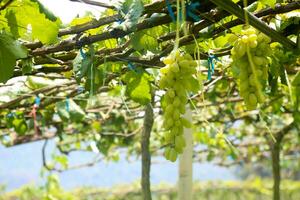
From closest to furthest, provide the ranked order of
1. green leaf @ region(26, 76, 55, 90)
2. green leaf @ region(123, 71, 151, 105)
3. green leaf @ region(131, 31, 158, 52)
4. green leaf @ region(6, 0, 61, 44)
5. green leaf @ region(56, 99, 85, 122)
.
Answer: green leaf @ region(6, 0, 61, 44) < green leaf @ region(131, 31, 158, 52) < green leaf @ region(123, 71, 151, 105) < green leaf @ region(26, 76, 55, 90) < green leaf @ region(56, 99, 85, 122)

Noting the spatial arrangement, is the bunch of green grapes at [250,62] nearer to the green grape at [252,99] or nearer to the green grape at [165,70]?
the green grape at [252,99]

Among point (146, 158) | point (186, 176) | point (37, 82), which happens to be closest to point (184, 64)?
point (146, 158)

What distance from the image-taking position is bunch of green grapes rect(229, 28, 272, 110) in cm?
84

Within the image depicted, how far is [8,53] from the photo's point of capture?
117 centimetres

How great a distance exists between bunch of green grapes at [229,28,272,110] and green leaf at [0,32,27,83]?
0.49 metres

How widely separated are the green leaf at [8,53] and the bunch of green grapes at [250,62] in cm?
49

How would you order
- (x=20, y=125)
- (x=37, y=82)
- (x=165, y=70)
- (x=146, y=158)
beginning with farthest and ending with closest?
(x=20, y=125), (x=37, y=82), (x=146, y=158), (x=165, y=70)

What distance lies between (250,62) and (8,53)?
23.6 inches

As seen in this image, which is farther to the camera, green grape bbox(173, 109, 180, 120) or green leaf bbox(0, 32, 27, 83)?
green leaf bbox(0, 32, 27, 83)

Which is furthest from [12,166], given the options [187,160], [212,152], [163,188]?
[187,160]

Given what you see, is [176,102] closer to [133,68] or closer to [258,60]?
[258,60]

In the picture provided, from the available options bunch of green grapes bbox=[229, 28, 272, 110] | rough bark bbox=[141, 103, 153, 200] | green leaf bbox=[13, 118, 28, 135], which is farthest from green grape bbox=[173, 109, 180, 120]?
green leaf bbox=[13, 118, 28, 135]

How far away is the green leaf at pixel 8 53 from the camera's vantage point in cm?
116

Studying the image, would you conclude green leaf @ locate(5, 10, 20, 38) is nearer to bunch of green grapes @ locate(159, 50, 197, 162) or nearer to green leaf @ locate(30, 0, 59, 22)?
green leaf @ locate(30, 0, 59, 22)
